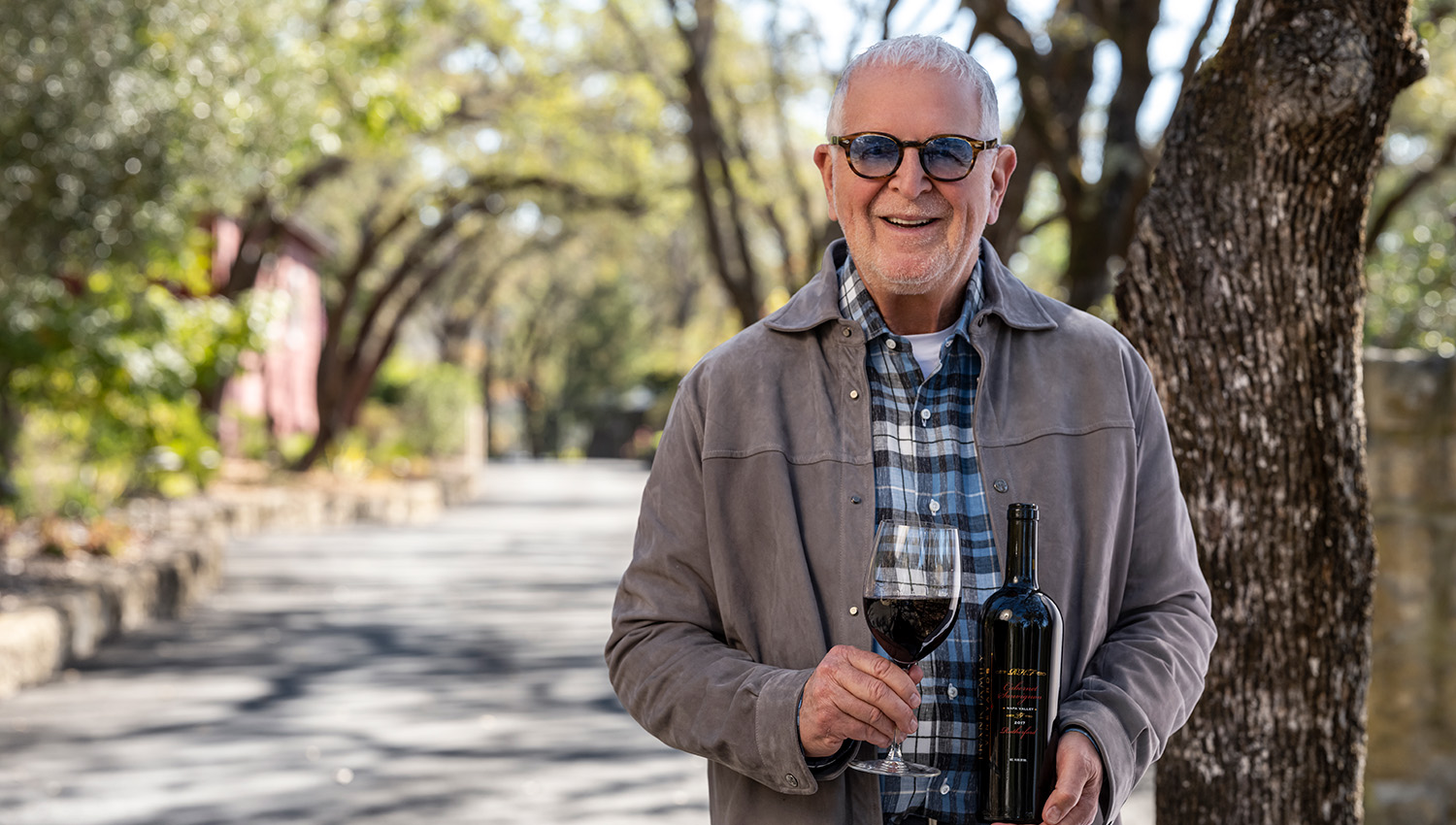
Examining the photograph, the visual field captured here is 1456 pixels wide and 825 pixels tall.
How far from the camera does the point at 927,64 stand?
239 centimetres

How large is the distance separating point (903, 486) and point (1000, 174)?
555 mm

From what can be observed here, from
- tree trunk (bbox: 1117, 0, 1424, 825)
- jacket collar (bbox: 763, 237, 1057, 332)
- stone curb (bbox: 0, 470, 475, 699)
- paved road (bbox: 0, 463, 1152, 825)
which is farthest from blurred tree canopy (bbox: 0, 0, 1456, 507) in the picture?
jacket collar (bbox: 763, 237, 1057, 332)

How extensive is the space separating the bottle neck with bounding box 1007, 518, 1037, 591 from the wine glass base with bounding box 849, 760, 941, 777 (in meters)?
0.33

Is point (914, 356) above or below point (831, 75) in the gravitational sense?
below

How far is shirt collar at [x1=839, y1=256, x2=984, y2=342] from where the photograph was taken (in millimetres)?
2500

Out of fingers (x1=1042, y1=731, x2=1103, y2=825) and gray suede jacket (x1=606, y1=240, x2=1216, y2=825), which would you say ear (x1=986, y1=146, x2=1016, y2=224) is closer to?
gray suede jacket (x1=606, y1=240, x2=1216, y2=825)

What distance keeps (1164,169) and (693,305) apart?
5616 cm

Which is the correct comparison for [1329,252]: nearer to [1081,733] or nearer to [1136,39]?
[1081,733]

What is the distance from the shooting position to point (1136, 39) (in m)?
9.16

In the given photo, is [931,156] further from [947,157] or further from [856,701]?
[856,701]

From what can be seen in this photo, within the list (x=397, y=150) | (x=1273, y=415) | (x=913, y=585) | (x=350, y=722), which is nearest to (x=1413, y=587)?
(x=1273, y=415)

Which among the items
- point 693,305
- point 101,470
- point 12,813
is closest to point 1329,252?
point 12,813

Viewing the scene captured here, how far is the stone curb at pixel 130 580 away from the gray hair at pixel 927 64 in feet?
25.1

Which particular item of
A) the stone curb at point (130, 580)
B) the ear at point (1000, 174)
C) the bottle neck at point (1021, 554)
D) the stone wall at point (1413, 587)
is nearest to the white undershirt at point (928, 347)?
the ear at point (1000, 174)
